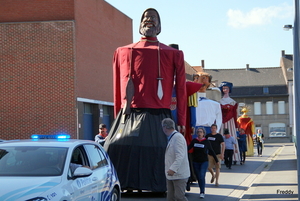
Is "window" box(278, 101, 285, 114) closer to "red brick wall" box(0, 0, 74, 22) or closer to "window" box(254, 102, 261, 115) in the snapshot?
"window" box(254, 102, 261, 115)

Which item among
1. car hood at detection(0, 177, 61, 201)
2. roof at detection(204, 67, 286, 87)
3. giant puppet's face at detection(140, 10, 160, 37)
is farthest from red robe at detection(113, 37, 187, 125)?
roof at detection(204, 67, 286, 87)

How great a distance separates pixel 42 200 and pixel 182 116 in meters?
6.70

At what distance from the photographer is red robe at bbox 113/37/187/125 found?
12070 millimetres

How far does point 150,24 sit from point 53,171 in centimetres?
644

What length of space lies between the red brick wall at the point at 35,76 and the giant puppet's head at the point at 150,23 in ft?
48.4

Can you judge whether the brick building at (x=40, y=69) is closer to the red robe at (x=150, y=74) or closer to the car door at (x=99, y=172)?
the red robe at (x=150, y=74)

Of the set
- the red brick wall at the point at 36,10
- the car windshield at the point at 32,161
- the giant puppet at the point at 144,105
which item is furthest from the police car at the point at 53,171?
the red brick wall at the point at 36,10

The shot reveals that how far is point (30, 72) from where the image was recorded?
27.3 meters

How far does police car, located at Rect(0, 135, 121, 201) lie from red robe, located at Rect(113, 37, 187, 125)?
3642 mm

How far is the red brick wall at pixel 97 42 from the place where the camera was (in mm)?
28141

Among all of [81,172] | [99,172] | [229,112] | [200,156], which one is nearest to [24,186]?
[81,172]

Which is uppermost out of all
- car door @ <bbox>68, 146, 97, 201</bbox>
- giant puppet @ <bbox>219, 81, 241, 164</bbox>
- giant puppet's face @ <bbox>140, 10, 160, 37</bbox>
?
giant puppet's face @ <bbox>140, 10, 160, 37</bbox>

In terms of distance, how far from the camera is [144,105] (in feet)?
39.4

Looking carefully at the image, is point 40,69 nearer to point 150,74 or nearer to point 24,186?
point 150,74
